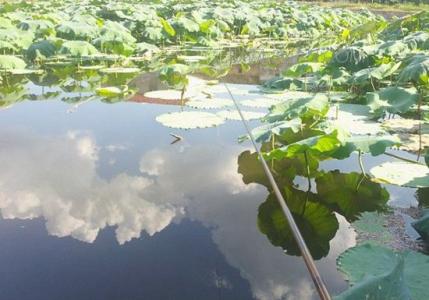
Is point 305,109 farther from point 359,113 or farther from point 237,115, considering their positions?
point 359,113

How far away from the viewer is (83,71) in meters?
8.84

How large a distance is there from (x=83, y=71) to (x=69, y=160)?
5306 millimetres

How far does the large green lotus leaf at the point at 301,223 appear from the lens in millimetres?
2648

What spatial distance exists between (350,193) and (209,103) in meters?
3.21

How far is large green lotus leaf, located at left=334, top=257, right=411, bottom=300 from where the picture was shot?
1325 millimetres

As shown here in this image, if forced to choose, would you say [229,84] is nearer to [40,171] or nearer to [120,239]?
[40,171]

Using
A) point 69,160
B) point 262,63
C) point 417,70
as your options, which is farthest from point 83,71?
point 417,70

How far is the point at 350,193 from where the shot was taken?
3330 millimetres

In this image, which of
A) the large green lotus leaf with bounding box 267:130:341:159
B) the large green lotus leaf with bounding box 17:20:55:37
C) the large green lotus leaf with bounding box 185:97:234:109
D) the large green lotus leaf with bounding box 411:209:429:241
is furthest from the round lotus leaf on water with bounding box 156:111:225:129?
the large green lotus leaf with bounding box 17:20:55:37

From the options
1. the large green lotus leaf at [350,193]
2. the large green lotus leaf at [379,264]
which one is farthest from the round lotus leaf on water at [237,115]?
the large green lotus leaf at [379,264]

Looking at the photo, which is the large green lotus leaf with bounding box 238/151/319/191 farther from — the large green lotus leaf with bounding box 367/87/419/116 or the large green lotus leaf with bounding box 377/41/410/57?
the large green lotus leaf with bounding box 377/41/410/57

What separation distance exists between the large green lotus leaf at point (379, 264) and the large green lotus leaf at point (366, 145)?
0.79m

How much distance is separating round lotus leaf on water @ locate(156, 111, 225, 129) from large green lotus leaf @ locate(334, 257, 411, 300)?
11.9 feet

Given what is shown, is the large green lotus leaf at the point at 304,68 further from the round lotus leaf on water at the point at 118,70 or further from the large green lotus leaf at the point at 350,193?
the round lotus leaf on water at the point at 118,70
